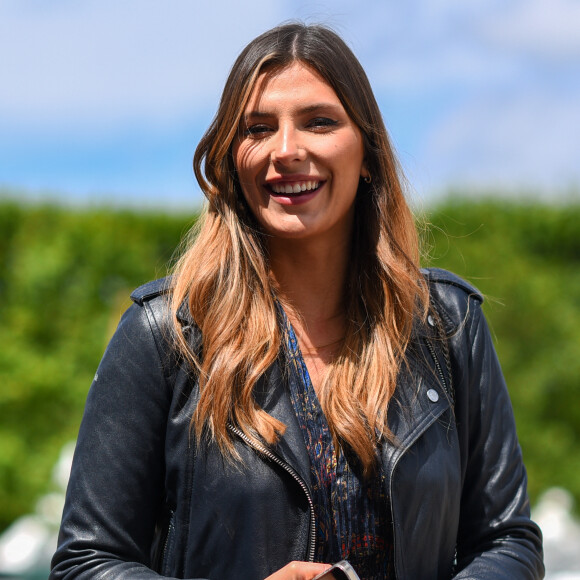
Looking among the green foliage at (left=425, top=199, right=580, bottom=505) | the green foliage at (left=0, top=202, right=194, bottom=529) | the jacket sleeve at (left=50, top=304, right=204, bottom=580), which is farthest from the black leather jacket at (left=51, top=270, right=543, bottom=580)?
the green foliage at (left=0, top=202, right=194, bottom=529)

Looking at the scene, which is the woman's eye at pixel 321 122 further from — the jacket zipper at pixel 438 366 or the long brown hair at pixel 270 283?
the jacket zipper at pixel 438 366

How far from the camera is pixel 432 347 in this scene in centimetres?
238

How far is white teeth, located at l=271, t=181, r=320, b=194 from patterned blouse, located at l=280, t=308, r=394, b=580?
0.57 m

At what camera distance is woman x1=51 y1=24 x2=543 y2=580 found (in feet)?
6.96

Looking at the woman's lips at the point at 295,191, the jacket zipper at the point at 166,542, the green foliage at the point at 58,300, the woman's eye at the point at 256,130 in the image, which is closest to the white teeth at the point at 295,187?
the woman's lips at the point at 295,191

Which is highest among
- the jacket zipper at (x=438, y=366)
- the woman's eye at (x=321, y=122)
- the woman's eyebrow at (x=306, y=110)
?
the woman's eyebrow at (x=306, y=110)

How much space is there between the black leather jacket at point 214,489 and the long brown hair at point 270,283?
55 millimetres

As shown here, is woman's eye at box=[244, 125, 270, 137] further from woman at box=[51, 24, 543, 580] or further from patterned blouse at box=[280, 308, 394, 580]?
patterned blouse at box=[280, 308, 394, 580]

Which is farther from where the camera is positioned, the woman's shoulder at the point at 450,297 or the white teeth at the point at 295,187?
the woman's shoulder at the point at 450,297

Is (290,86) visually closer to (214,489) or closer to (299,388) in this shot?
(299,388)

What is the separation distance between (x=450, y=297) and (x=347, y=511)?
675 millimetres

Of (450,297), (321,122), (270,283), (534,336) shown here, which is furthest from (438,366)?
(534,336)

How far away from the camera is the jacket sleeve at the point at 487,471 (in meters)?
2.33

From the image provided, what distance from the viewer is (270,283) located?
2449mm
